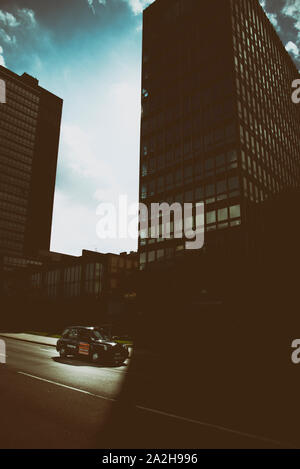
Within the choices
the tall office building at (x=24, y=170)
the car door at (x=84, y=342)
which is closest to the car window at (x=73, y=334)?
the car door at (x=84, y=342)

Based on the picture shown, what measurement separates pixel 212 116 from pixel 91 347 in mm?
33692

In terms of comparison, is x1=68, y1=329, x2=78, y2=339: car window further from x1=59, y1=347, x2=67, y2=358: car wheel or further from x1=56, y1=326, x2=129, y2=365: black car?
x1=59, y1=347, x2=67, y2=358: car wheel

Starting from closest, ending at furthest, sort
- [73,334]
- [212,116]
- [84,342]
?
[84,342] < [73,334] < [212,116]

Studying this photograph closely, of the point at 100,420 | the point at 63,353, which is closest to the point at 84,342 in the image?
the point at 63,353

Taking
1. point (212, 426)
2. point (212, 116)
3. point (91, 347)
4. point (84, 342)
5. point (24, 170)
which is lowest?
point (91, 347)

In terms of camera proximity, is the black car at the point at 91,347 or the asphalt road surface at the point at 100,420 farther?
the black car at the point at 91,347

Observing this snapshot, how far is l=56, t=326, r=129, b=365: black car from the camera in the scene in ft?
46.8

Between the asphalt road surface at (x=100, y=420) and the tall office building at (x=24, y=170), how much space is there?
A: 347 ft

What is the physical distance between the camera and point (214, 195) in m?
34.7

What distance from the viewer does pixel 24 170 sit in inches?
4471

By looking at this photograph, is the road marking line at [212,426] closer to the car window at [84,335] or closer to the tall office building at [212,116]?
the car window at [84,335]

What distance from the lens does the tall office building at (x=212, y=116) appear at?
34.8 metres

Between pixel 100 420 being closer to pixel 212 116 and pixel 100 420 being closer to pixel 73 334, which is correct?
pixel 73 334

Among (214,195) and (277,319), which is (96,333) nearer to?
(277,319)
